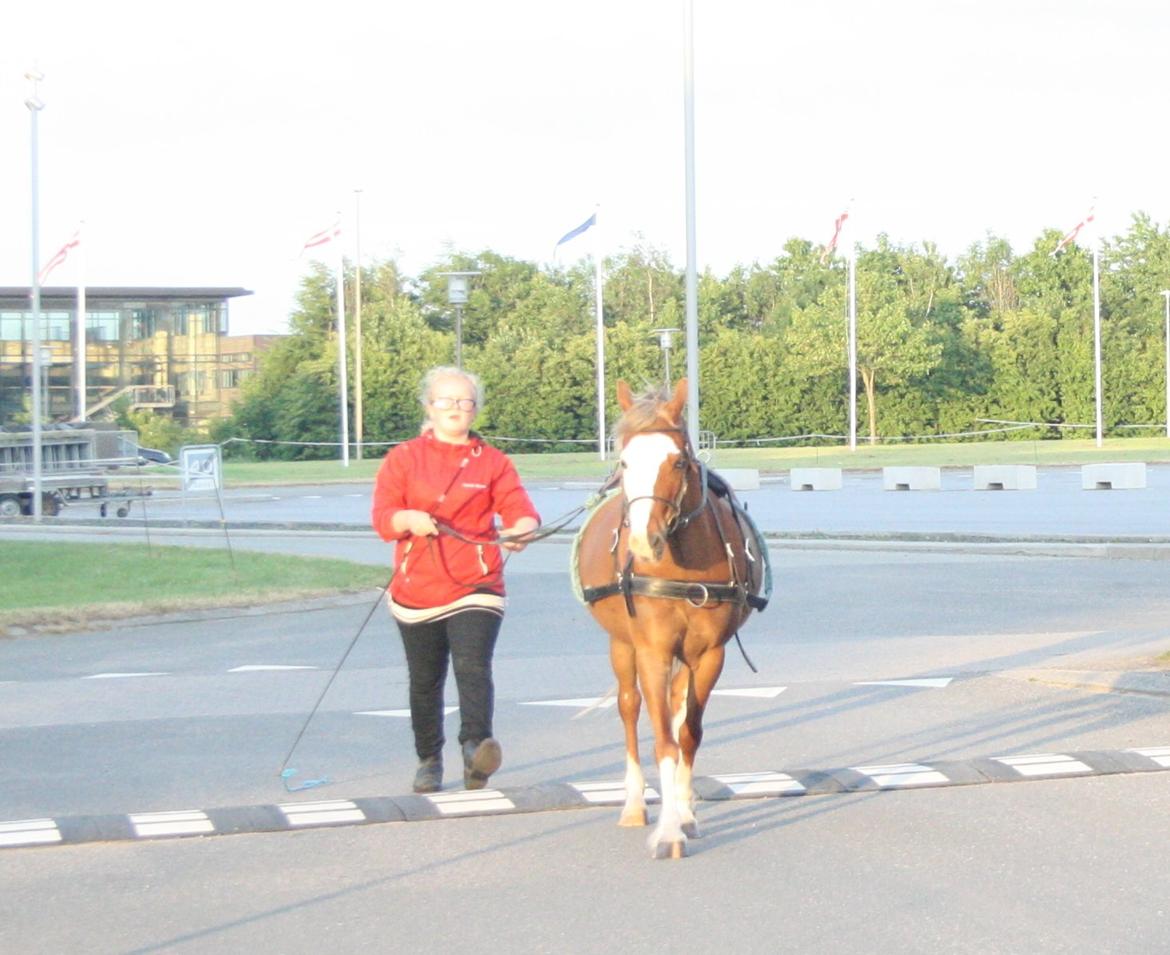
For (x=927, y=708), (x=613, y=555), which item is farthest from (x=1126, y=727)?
(x=613, y=555)

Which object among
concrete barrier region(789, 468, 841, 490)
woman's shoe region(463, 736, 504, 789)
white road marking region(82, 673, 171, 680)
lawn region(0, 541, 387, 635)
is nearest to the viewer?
woman's shoe region(463, 736, 504, 789)

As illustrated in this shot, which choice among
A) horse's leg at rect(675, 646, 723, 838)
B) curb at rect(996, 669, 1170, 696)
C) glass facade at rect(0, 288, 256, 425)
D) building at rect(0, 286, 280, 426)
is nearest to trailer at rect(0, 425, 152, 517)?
curb at rect(996, 669, 1170, 696)

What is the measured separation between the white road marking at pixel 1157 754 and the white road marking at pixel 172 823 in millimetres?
4409

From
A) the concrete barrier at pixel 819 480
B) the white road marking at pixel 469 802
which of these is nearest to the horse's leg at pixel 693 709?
the white road marking at pixel 469 802

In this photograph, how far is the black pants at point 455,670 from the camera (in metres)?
7.67

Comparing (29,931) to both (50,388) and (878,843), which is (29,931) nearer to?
(878,843)

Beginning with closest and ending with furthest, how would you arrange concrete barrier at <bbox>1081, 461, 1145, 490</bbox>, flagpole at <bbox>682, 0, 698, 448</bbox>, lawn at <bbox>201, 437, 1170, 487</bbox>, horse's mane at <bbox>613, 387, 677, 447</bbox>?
horse's mane at <bbox>613, 387, 677, 447</bbox> < flagpole at <bbox>682, 0, 698, 448</bbox> < concrete barrier at <bbox>1081, 461, 1145, 490</bbox> < lawn at <bbox>201, 437, 1170, 487</bbox>

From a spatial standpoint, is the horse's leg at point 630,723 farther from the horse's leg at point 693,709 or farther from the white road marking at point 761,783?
the white road marking at point 761,783

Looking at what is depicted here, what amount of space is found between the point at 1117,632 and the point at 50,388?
6960cm

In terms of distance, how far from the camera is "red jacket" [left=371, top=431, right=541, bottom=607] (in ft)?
25.1

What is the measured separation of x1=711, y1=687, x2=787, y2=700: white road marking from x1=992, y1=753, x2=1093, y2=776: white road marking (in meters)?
2.37

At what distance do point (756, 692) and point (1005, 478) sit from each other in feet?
89.9

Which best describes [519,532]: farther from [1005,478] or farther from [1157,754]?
[1005,478]

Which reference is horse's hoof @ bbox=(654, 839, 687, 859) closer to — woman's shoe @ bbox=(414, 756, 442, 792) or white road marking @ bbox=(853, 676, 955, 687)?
woman's shoe @ bbox=(414, 756, 442, 792)
